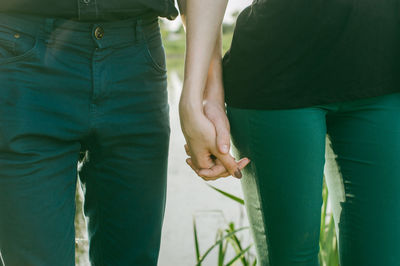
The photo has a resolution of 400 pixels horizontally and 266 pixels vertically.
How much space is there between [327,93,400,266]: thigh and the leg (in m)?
0.41

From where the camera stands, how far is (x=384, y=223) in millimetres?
951

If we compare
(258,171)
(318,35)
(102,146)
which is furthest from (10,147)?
(318,35)

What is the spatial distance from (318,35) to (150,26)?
381 mm

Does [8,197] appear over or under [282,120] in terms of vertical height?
under

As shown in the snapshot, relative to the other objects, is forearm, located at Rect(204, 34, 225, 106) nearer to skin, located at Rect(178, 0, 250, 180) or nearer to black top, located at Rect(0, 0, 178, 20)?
skin, located at Rect(178, 0, 250, 180)

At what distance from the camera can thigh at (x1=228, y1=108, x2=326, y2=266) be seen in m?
0.93

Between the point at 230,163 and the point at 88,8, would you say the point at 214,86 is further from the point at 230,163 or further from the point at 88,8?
the point at 88,8

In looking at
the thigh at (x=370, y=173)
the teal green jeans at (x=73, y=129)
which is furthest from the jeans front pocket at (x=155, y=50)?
the thigh at (x=370, y=173)

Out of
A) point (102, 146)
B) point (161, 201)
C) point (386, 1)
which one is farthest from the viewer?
point (161, 201)

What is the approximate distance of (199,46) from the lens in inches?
39.6

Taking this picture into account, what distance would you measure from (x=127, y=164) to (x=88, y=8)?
35 cm

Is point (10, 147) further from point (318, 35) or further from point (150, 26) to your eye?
point (318, 35)

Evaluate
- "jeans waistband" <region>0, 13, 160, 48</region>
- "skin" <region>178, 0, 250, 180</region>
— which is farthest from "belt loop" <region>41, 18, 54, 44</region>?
"skin" <region>178, 0, 250, 180</region>

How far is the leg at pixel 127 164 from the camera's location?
99 centimetres
